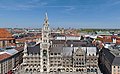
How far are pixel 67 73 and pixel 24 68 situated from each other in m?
24.2

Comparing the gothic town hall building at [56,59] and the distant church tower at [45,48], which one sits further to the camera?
the distant church tower at [45,48]

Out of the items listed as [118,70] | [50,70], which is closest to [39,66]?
[50,70]

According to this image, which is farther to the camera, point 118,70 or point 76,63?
point 76,63

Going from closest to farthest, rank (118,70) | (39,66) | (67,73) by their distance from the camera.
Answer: (118,70)
(67,73)
(39,66)

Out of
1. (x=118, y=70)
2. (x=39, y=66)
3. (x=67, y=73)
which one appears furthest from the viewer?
(x=39, y=66)

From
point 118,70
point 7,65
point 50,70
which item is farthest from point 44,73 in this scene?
point 118,70

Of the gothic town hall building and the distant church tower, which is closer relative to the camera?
the gothic town hall building

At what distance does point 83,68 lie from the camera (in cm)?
10631

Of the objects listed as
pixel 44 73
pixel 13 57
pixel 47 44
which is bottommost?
pixel 44 73

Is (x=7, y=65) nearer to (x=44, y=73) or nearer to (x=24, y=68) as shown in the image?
(x=24, y=68)

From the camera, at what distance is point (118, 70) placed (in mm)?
90938

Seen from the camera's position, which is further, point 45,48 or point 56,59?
point 56,59

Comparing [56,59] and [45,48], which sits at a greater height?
[45,48]

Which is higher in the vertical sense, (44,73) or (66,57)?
(66,57)
